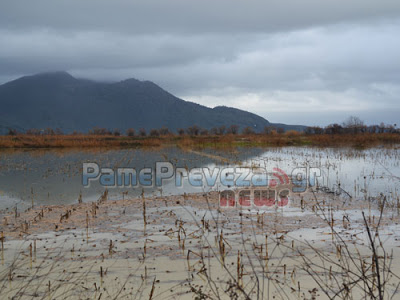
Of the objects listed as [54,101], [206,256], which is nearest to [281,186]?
[206,256]

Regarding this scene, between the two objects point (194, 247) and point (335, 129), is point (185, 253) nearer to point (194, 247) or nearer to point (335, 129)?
point (194, 247)

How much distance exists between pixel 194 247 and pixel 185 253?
0.25 m

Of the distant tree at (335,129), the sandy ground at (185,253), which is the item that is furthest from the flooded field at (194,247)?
the distant tree at (335,129)

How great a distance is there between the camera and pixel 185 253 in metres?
5.27

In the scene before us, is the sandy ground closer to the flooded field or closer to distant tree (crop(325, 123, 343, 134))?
the flooded field

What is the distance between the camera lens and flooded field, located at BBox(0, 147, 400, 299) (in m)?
3.99

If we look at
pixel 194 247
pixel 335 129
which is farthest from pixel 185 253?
pixel 335 129

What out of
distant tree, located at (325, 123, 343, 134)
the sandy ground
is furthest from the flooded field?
distant tree, located at (325, 123, 343, 134)

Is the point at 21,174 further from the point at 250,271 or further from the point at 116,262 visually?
the point at 250,271

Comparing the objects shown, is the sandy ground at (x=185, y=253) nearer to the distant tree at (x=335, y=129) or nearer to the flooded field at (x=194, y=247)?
the flooded field at (x=194, y=247)

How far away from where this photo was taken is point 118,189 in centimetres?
1123

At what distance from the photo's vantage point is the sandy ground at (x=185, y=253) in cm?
402

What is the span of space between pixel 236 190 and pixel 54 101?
204 metres

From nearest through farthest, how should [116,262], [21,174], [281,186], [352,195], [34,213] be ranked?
[116,262]
[34,213]
[352,195]
[281,186]
[21,174]
